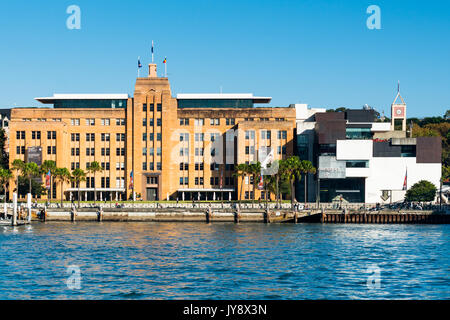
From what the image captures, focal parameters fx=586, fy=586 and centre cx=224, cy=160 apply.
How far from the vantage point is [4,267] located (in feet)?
194

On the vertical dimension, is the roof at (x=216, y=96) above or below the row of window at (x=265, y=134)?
above

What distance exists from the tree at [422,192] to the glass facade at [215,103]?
53.7 metres

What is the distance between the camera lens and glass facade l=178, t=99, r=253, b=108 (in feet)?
569

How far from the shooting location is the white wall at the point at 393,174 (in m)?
156

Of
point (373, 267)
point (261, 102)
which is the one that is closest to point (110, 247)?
point (373, 267)

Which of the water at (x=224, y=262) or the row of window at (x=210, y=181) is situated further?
the row of window at (x=210, y=181)

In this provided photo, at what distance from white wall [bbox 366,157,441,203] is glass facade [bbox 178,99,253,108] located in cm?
4233

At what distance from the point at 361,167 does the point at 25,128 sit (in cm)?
9312

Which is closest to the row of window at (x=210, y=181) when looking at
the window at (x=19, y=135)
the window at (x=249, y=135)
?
the window at (x=249, y=135)

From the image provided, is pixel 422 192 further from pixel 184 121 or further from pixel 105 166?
pixel 105 166

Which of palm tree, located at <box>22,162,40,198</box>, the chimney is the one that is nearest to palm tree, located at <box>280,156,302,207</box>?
the chimney

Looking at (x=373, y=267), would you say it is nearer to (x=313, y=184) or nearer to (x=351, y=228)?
(x=351, y=228)

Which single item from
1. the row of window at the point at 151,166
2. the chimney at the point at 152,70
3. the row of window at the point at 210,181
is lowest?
the row of window at the point at 210,181

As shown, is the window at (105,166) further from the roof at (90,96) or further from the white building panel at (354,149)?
the white building panel at (354,149)
